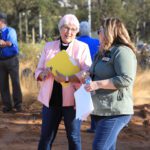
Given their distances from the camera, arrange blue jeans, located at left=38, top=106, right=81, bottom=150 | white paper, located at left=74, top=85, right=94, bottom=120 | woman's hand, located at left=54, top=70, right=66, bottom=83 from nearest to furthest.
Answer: white paper, located at left=74, top=85, right=94, bottom=120 → woman's hand, located at left=54, top=70, right=66, bottom=83 → blue jeans, located at left=38, top=106, right=81, bottom=150

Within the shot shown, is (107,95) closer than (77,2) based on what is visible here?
Yes

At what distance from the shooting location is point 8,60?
26.1 feet

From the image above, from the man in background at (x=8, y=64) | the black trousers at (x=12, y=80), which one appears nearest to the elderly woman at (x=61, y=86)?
the man in background at (x=8, y=64)

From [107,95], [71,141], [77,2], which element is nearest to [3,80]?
[71,141]

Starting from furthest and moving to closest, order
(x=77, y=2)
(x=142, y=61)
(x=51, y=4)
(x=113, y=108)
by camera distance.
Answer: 1. (x=77, y=2)
2. (x=51, y=4)
3. (x=142, y=61)
4. (x=113, y=108)

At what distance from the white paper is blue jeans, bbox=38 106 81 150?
1.08ft

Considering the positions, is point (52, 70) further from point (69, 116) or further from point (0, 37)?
point (0, 37)

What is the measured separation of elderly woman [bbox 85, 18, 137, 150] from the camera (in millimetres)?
3680

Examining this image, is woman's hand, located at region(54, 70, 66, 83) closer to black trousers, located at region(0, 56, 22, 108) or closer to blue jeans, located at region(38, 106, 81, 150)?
blue jeans, located at region(38, 106, 81, 150)

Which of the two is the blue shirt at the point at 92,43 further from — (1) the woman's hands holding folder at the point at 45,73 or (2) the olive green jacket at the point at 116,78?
(2) the olive green jacket at the point at 116,78

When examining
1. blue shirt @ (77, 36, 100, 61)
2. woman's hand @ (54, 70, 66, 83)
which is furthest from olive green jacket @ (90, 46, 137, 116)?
blue shirt @ (77, 36, 100, 61)

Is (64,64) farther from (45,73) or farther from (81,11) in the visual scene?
(81,11)

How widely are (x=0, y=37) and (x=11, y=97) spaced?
1575mm

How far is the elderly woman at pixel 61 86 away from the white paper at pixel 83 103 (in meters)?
0.26
